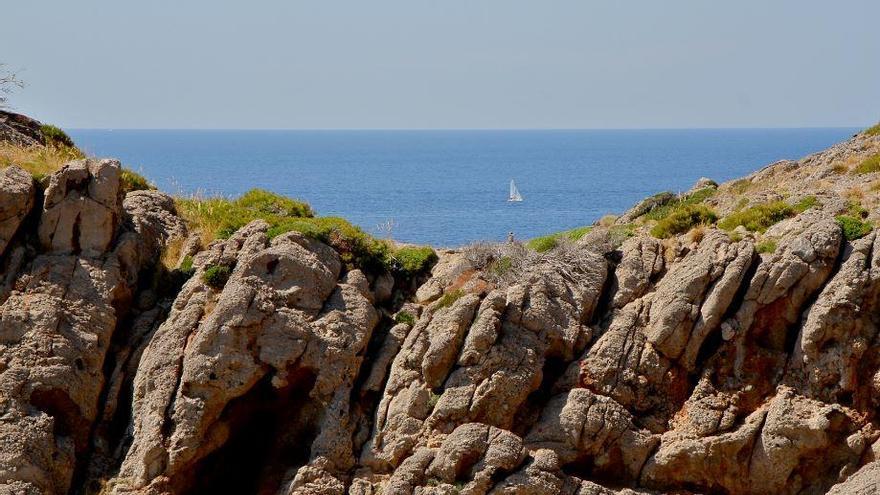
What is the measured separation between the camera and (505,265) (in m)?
31.4

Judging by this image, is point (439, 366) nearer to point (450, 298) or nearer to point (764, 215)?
point (450, 298)

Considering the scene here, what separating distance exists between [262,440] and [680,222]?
1342cm

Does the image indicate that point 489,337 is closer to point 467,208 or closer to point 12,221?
point 12,221

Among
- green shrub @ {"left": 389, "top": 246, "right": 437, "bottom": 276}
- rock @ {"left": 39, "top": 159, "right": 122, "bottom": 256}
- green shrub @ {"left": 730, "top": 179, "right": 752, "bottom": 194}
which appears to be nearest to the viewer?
rock @ {"left": 39, "top": 159, "right": 122, "bottom": 256}

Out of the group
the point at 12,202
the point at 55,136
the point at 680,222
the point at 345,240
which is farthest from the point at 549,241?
the point at 55,136

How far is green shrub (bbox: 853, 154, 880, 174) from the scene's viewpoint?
1425 inches

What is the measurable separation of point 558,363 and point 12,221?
49.6 feet

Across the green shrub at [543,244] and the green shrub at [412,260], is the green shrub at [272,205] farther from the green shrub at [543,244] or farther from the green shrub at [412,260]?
the green shrub at [543,244]

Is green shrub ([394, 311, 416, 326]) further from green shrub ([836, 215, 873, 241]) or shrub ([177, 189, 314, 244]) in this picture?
green shrub ([836, 215, 873, 241])

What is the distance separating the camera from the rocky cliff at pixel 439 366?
27.6 metres

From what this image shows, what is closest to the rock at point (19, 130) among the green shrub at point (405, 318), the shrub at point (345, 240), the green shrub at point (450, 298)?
the shrub at point (345, 240)

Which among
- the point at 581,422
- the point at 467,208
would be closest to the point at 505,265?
the point at 581,422

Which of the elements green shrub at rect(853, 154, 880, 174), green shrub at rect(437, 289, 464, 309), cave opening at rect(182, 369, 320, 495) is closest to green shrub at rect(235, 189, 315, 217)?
green shrub at rect(437, 289, 464, 309)

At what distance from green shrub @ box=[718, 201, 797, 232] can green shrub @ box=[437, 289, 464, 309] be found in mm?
8100
